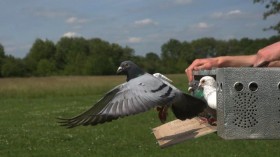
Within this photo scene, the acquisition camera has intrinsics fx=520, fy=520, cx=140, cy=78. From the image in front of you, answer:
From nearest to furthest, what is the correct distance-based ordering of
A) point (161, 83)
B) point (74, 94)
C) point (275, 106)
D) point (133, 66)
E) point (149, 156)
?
point (275, 106)
point (161, 83)
point (133, 66)
point (149, 156)
point (74, 94)

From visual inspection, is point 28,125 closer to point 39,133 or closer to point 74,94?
point 39,133

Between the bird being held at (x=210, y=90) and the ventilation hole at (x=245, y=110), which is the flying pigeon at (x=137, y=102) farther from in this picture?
the ventilation hole at (x=245, y=110)

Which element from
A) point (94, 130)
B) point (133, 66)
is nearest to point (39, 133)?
point (94, 130)

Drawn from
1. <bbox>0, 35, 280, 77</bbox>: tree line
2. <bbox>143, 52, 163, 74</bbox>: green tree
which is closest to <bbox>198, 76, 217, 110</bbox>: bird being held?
<bbox>143, 52, 163, 74</bbox>: green tree

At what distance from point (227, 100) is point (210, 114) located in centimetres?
71

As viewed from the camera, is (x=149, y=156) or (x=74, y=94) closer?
(x=149, y=156)

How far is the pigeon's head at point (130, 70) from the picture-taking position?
3842 millimetres

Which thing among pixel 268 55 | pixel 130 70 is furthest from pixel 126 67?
pixel 268 55

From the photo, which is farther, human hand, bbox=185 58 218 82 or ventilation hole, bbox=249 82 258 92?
human hand, bbox=185 58 218 82

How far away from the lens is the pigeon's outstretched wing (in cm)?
324

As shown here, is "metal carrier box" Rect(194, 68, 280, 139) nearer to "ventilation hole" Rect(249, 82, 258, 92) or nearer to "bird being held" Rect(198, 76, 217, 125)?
"ventilation hole" Rect(249, 82, 258, 92)

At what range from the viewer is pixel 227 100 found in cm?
298

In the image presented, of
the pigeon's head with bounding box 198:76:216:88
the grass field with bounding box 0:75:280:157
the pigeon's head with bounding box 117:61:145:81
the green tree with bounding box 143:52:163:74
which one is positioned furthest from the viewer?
the grass field with bounding box 0:75:280:157

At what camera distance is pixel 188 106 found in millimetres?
3561
